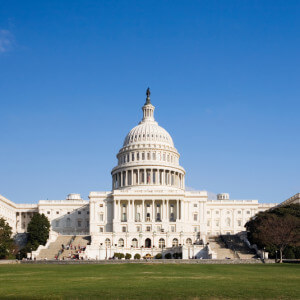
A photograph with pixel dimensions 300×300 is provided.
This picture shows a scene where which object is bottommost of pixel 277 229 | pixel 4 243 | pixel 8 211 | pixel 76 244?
pixel 76 244

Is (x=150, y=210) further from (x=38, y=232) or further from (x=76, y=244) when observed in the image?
(x=38, y=232)

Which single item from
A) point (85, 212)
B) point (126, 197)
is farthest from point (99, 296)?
point (85, 212)

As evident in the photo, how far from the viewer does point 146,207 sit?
465 feet

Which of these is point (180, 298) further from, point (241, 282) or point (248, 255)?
point (248, 255)

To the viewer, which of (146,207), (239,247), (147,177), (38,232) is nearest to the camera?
(239,247)

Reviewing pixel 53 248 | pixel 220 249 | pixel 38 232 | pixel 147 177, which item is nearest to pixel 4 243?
pixel 53 248

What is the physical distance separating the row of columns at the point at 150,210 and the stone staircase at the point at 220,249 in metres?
18.3

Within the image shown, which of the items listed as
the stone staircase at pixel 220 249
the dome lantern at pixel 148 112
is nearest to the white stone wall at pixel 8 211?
the dome lantern at pixel 148 112

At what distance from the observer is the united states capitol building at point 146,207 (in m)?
134

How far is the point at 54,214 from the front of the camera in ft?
518

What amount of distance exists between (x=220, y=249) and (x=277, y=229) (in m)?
18.8

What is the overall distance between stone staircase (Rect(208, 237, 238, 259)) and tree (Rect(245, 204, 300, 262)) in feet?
17.7

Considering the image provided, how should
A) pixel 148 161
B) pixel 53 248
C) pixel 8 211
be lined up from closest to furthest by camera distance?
1. pixel 53 248
2. pixel 8 211
3. pixel 148 161

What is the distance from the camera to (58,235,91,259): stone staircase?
101637 millimetres
